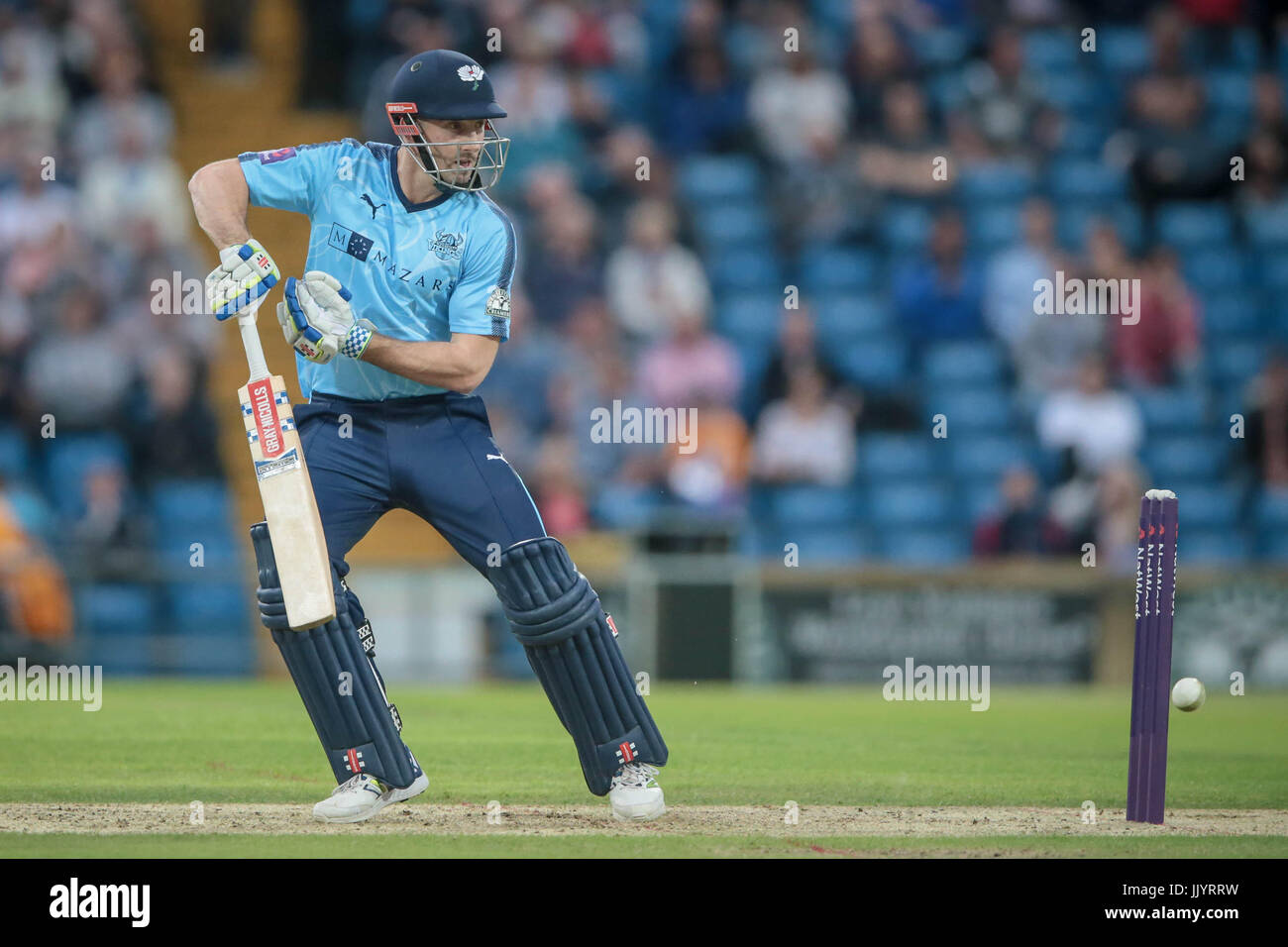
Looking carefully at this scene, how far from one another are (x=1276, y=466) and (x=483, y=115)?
950cm

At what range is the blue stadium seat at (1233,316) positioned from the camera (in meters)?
15.3

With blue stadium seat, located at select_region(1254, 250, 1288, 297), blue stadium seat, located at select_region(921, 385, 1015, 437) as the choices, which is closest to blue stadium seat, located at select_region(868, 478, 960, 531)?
blue stadium seat, located at select_region(921, 385, 1015, 437)

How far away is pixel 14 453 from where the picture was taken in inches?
525

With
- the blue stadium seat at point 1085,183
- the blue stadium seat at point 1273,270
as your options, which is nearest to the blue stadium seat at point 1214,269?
the blue stadium seat at point 1273,270

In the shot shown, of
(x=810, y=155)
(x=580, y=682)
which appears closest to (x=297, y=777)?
(x=580, y=682)

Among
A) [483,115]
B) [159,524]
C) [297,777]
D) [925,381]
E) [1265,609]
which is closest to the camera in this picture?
[483,115]

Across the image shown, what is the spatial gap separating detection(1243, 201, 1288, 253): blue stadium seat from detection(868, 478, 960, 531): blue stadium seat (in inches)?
152

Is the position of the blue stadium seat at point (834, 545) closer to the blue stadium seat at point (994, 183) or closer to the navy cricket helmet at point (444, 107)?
the blue stadium seat at point (994, 183)

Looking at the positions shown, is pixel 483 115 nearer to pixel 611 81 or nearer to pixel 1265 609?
pixel 1265 609

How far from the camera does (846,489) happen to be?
45.4ft

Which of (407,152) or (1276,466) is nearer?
(407,152)

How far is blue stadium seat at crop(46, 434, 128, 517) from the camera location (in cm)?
1318

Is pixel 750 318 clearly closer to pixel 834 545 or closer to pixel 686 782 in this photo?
pixel 834 545

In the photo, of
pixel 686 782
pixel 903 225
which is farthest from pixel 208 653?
pixel 903 225
